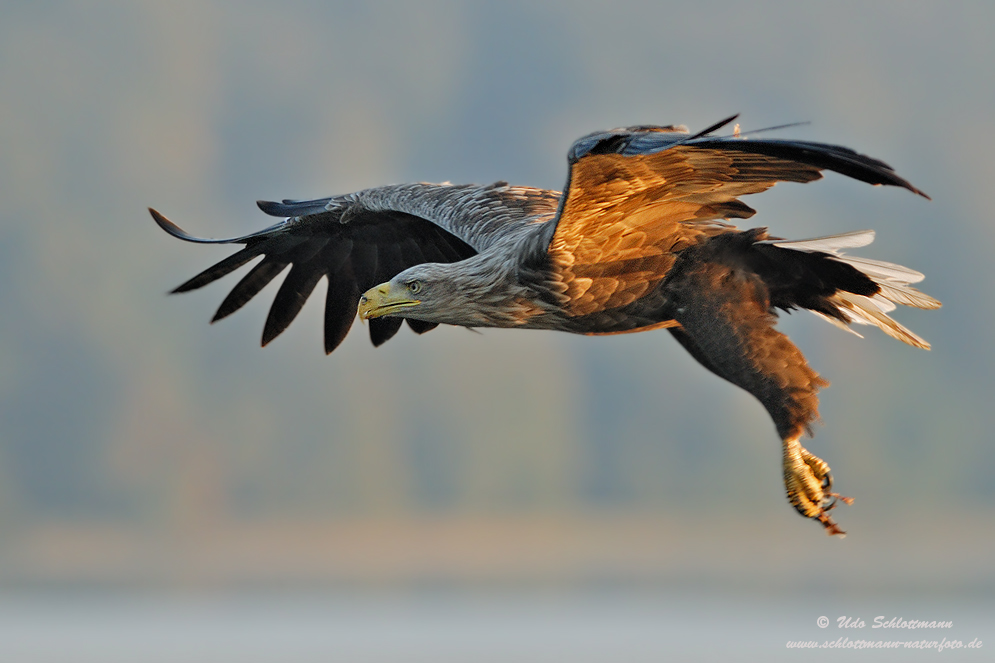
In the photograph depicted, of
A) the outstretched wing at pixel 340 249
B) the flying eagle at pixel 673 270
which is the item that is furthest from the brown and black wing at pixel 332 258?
the flying eagle at pixel 673 270

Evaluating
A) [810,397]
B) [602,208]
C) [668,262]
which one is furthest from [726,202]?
[810,397]

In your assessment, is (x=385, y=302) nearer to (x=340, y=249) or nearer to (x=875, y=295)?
(x=340, y=249)

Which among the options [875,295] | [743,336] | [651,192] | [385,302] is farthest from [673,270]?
[385,302]

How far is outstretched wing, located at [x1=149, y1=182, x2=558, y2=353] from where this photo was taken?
643cm

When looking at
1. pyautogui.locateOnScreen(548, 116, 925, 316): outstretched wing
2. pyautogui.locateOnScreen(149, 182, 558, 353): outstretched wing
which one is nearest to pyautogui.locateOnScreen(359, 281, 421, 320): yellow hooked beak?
pyautogui.locateOnScreen(548, 116, 925, 316): outstretched wing

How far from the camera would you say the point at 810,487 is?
526 cm

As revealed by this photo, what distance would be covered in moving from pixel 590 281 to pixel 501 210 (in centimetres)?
110

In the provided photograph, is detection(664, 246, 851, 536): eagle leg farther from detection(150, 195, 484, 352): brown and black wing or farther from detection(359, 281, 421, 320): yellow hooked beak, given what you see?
detection(150, 195, 484, 352): brown and black wing

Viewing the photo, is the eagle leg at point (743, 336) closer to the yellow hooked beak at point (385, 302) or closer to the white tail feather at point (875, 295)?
the white tail feather at point (875, 295)

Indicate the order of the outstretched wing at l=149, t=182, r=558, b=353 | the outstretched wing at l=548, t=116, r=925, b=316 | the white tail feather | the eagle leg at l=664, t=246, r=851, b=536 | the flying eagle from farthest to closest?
the outstretched wing at l=149, t=182, r=558, b=353, the white tail feather, the eagle leg at l=664, t=246, r=851, b=536, the flying eagle, the outstretched wing at l=548, t=116, r=925, b=316

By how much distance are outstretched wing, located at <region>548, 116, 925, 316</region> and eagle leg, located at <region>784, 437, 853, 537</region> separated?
1.25 metres

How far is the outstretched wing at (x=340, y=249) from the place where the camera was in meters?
6.43

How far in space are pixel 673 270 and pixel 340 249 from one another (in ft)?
9.66

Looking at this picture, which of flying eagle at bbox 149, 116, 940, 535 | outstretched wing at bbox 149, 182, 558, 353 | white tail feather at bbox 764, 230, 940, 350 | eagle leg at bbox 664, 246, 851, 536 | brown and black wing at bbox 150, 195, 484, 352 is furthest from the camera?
brown and black wing at bbox 150, 195, 484, 352
